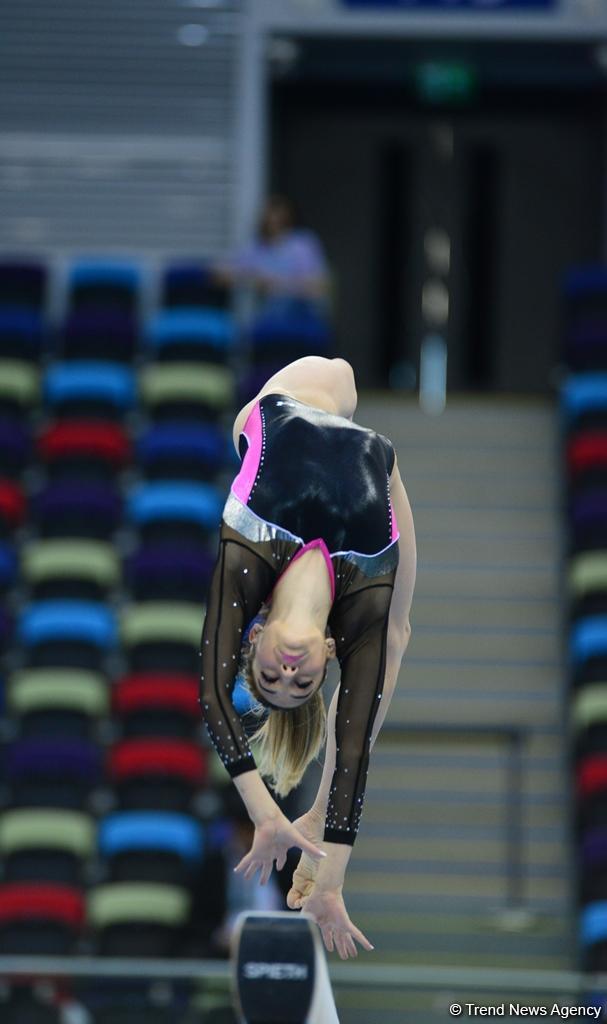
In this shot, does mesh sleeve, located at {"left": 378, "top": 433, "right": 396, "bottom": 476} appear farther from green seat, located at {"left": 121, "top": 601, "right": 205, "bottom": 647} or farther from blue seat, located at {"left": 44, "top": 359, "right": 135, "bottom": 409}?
blue seat, located at {"left": 44, "top": 359, "right": 135, "bottom": 409}

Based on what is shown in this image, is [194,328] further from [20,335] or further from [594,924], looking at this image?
[594,924]

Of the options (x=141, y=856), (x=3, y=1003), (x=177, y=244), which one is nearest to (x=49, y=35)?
(x=177, y=244)

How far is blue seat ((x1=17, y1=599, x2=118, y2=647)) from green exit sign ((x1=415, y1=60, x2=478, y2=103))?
5.08m

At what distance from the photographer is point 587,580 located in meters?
8.09

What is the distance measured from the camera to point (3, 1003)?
5.09 metres

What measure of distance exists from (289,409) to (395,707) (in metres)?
5.10

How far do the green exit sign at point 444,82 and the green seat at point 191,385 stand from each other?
10.9ft

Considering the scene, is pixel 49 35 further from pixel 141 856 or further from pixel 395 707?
pixel 141 856

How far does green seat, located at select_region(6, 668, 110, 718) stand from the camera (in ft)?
25.6

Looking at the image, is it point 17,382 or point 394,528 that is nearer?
point 394,528

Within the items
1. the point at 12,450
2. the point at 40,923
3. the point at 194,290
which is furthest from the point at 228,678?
the point at 194,290

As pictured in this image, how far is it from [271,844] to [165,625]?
494 cm

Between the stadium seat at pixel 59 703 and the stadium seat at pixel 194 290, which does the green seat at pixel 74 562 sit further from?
the stadium seat at pixel 194 290

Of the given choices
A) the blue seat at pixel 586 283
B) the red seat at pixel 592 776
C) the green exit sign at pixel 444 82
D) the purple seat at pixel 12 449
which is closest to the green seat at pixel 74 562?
the purple seat at pixel 12 449
